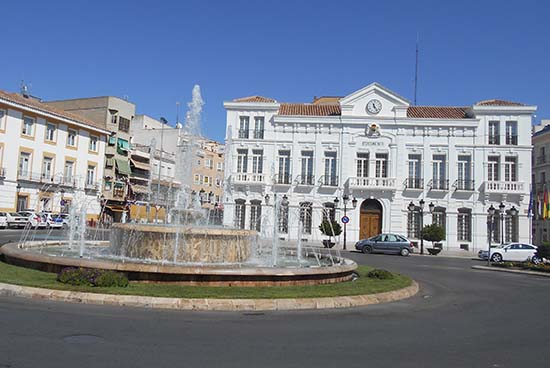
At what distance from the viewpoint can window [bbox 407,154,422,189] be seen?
1517 inches

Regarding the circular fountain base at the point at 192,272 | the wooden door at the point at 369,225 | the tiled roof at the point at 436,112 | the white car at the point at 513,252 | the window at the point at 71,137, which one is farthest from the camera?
the window at the point at 71,137

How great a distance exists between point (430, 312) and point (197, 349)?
580cm

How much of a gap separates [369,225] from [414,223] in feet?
11.7

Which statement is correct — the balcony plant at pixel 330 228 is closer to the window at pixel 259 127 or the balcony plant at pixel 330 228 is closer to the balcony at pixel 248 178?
the balcony at pixel 248 178

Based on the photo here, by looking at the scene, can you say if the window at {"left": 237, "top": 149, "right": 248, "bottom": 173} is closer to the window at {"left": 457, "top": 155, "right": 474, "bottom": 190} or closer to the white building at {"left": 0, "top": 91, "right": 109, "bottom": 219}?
the white building at {"left": 0, "top": 91, "right": 109, "bottom": 219}

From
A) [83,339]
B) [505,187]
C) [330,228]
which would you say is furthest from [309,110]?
[83,339]

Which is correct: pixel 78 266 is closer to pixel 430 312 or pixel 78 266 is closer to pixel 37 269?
pixel 37 269

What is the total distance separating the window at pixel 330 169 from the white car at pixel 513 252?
46.5 feet

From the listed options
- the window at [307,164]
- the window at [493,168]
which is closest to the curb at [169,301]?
the window at [307,164]

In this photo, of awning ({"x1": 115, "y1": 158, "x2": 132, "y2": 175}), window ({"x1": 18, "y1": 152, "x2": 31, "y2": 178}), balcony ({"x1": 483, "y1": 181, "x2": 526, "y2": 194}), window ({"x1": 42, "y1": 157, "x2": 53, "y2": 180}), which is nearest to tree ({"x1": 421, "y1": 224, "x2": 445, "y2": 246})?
balcony ({"x1": 483, "y1": 181, "x2": 526, "y2": 194})

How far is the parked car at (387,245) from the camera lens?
101ft

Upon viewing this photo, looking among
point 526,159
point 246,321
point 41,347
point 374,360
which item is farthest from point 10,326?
point 526,159

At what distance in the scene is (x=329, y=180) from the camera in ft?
130

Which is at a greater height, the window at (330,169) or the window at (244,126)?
the window at (244,126)
